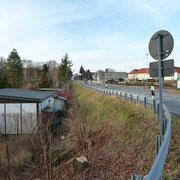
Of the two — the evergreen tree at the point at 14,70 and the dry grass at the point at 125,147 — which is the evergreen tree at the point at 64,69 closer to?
the evergreen tree at the point at 14,70

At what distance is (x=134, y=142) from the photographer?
6.68 meters

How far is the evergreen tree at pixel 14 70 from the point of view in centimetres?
4028

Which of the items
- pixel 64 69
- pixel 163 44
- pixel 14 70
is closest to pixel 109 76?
pixel 64 69

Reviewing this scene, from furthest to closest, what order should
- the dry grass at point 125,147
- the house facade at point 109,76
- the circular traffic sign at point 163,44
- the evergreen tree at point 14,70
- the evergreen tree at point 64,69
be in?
1. the house facade at point 109,76
2. the evergreen tree at point 64,69
3. the evergreen tree at point 14,70
4. the dry grass at point 125,147
5. the circular traffic sign at point 163,44

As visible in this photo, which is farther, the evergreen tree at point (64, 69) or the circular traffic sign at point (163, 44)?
the evergreen tree at point (64, 69)

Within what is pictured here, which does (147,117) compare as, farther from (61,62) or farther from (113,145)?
(61,62)

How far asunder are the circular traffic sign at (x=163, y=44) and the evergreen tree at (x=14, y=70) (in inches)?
1654

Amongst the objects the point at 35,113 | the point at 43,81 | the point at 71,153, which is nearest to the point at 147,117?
the point at 71,153

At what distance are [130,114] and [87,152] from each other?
3430 millimetres

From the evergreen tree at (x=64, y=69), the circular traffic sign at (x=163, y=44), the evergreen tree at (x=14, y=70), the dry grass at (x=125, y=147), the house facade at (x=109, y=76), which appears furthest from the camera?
the house facade at (x=109, y=76)

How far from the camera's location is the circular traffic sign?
11.4 feet

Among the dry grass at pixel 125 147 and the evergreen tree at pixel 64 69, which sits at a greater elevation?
the evergreen tree at pixel 64 69

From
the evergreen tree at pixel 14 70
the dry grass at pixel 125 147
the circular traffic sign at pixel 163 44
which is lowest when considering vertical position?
the dry grass at pixel 125 147

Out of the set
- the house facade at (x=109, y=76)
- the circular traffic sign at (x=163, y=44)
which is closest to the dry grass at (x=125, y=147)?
the circular traffic sign at (x=163, y=44)
